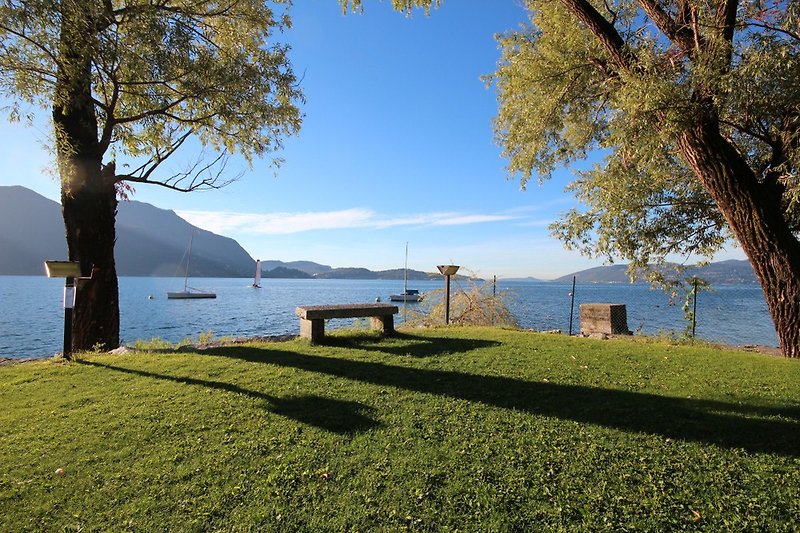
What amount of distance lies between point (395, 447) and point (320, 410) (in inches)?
42.5

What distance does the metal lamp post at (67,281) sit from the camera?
5.96 meters

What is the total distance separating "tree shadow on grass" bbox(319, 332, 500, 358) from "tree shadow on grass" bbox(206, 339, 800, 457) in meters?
1.13

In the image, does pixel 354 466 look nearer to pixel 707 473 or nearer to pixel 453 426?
pixel 453 426

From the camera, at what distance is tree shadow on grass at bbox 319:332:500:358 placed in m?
6.81

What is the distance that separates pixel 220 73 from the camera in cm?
728

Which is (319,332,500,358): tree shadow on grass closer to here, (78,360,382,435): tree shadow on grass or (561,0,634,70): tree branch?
(78,360,382,435): tree shadow on grass

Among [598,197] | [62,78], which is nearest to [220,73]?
[62,78]

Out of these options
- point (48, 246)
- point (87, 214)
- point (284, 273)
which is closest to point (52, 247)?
point (48, 246)

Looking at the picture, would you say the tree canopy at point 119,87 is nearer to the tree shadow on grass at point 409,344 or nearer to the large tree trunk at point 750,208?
the tree shadow on grass at point 409,344

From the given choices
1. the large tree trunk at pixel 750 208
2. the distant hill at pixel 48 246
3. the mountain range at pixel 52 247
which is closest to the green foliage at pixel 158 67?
the large tree trunk at pixel 750 208

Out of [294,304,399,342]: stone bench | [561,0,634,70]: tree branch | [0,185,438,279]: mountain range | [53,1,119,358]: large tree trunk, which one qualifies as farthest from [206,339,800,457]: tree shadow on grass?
[0,185,438,279]: mountain range

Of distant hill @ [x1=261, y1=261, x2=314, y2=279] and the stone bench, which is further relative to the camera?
distant hill @ [x1=261, y1=261, x2=314, y2=279]

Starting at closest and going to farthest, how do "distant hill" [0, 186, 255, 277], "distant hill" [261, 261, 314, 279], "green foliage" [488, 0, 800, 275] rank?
"green foliage" [488, 0, 800, 275] < "distant hill" [0, 186, 255, 277] < "distant hill" [261, 261, 314, 279]

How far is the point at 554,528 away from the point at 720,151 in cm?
621
